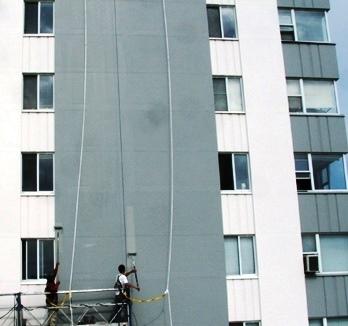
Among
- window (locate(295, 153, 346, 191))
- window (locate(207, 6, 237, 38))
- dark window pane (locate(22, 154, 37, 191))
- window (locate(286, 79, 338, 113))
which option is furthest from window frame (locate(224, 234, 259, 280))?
window (locate(207, 6, 237, 38))

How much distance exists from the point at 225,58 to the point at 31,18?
702 cm

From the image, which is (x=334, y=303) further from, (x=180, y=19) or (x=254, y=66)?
(x=180, y=19)

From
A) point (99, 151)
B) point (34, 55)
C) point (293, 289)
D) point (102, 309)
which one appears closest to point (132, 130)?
point (99, 151)

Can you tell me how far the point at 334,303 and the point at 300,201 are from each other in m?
3.52

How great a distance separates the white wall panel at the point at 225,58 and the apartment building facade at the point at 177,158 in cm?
4

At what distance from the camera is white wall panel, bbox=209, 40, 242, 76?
2486 centimetres

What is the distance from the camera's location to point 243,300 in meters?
22.6

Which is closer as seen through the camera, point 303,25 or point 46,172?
point 46,172

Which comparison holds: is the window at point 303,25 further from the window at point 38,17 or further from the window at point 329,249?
the window at point 38,17

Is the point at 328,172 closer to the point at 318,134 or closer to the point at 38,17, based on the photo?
the point at 318,134

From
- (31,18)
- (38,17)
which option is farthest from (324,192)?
(31,18)

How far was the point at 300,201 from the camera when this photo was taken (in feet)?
77.7

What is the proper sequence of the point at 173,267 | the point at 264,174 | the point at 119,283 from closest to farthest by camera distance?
1. the point at 119,283
2. the point at 173,267
3. the point at 264,174

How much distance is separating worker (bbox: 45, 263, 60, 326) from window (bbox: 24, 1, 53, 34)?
866 cm
